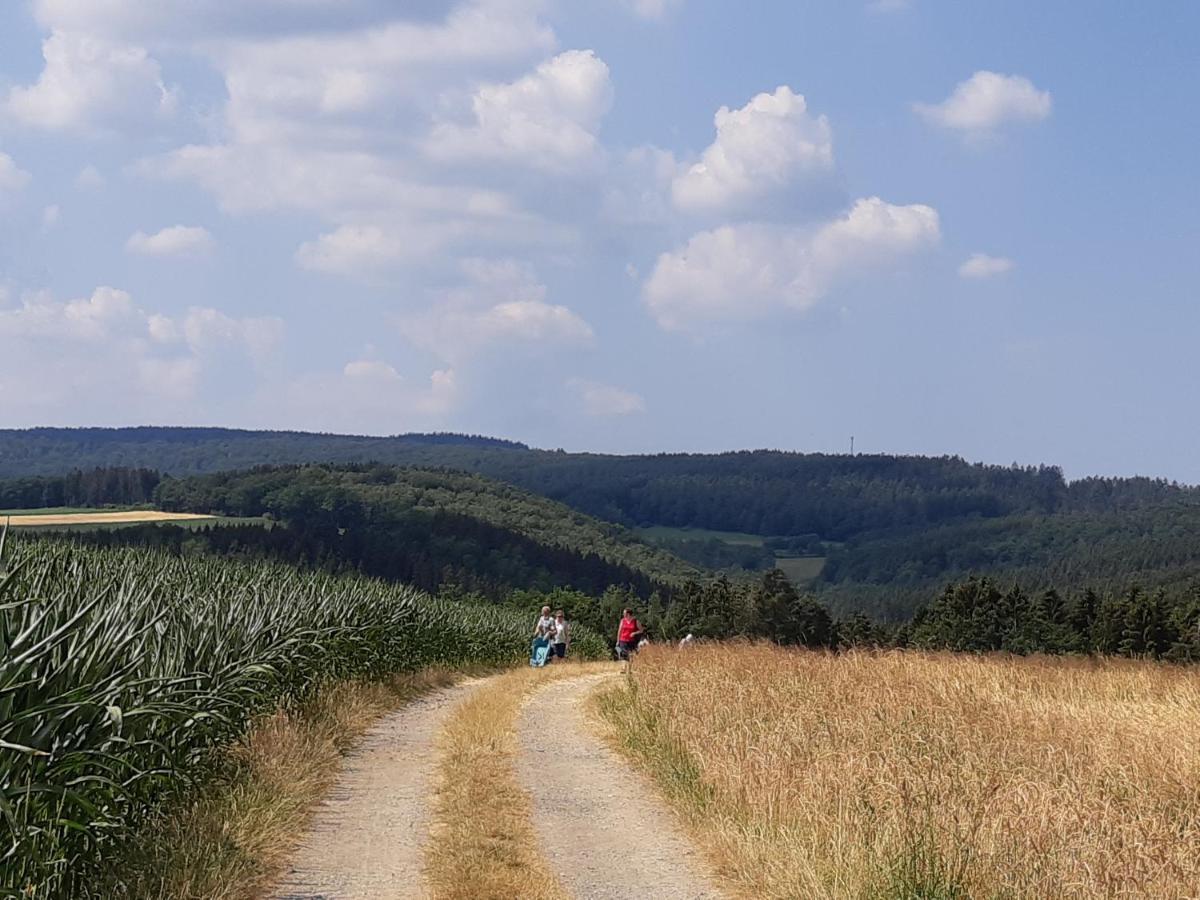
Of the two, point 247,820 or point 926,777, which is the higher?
point 926,777

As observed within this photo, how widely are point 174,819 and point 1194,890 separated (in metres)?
6.39

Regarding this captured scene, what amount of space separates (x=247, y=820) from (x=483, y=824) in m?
1.73

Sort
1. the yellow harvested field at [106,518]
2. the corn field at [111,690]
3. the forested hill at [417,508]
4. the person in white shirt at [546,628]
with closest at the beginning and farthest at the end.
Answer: the corn field at [111,690]
the person in white shirt at [546,628]
the yellow harvested field at [106,518]
the forested hill at [417,508]

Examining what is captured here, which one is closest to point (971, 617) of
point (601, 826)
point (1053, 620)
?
point (1053, 620)

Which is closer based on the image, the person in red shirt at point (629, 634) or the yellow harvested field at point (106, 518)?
the person in red shirt at point (629, 634)

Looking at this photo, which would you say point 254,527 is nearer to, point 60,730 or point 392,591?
point 392,591

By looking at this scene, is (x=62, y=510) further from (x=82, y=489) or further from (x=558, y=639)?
(x=558, y=639)

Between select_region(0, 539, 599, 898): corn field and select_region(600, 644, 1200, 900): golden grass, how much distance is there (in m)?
3.85

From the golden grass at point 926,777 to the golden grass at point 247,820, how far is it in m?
3.07

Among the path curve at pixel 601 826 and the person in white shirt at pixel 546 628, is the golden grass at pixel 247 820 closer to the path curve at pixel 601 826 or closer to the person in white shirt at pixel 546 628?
the path curve at pixel 601 826

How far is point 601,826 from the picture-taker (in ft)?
32.7

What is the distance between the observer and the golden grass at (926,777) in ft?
23.1

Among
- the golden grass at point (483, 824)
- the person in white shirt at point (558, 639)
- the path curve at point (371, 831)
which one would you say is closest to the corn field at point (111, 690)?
the path curve at point (371, 831)

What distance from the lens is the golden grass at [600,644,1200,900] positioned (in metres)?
7.05
